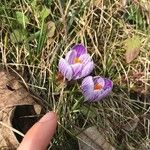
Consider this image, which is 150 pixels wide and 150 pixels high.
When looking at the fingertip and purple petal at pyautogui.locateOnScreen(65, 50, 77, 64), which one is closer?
the fingertip

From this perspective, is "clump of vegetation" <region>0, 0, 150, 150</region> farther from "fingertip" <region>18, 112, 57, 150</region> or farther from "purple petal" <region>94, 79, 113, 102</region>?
"fingertip" <region>18, 112, 57, 150</region>

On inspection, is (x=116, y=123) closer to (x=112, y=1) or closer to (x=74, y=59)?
(x=74, y=59)

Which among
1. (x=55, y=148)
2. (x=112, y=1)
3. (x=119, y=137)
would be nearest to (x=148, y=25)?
(x=112, y=1)

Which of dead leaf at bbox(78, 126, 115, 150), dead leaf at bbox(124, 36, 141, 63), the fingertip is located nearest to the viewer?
Result: the fingertip

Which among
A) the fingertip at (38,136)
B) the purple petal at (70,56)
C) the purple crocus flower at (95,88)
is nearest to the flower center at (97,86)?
the purple crocus flower at (95,88)

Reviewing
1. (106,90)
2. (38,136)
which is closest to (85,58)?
(106,90)

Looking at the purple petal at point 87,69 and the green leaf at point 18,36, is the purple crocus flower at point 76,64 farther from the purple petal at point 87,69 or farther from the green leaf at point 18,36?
the green leaf at point 18,36

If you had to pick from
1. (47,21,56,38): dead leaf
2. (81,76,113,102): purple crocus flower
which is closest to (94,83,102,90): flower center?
(81,76,113,102): purple crocus flower
